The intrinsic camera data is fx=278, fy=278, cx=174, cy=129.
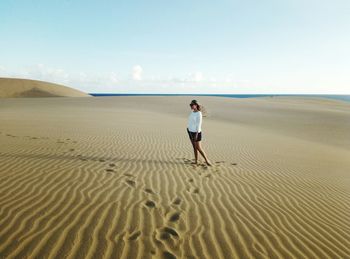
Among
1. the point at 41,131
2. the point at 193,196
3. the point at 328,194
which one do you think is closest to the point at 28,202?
the point at 193,196

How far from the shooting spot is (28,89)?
181 ft

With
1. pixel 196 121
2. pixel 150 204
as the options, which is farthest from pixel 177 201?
pixel 196 121

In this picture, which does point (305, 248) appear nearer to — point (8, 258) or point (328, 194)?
point (328, 194)

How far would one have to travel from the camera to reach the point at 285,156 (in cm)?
1083

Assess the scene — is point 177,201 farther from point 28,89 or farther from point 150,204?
point 28,89

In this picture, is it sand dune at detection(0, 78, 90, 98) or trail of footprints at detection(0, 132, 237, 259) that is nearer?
trail of footprints at detection(0, 132, 237, 259)

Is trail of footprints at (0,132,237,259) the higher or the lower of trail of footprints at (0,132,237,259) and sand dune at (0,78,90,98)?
the higher

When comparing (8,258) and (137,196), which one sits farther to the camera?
(137,196)

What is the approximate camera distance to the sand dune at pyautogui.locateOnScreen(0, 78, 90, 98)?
174 ft

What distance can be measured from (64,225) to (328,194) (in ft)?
19.1

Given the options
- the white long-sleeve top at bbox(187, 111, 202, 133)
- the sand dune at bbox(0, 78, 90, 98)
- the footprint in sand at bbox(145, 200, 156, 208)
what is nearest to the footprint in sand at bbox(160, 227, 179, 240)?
the footprint in sand at bbox(145, 200, 156, 208)

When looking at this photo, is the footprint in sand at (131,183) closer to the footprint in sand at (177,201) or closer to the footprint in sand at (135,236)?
the footprint in sand at (177,201)

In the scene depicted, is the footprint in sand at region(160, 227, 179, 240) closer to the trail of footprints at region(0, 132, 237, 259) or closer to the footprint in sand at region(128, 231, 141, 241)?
the trail of footprints at region(0, 132, 237, 259)

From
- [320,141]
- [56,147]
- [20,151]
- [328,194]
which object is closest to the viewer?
[328,194]
